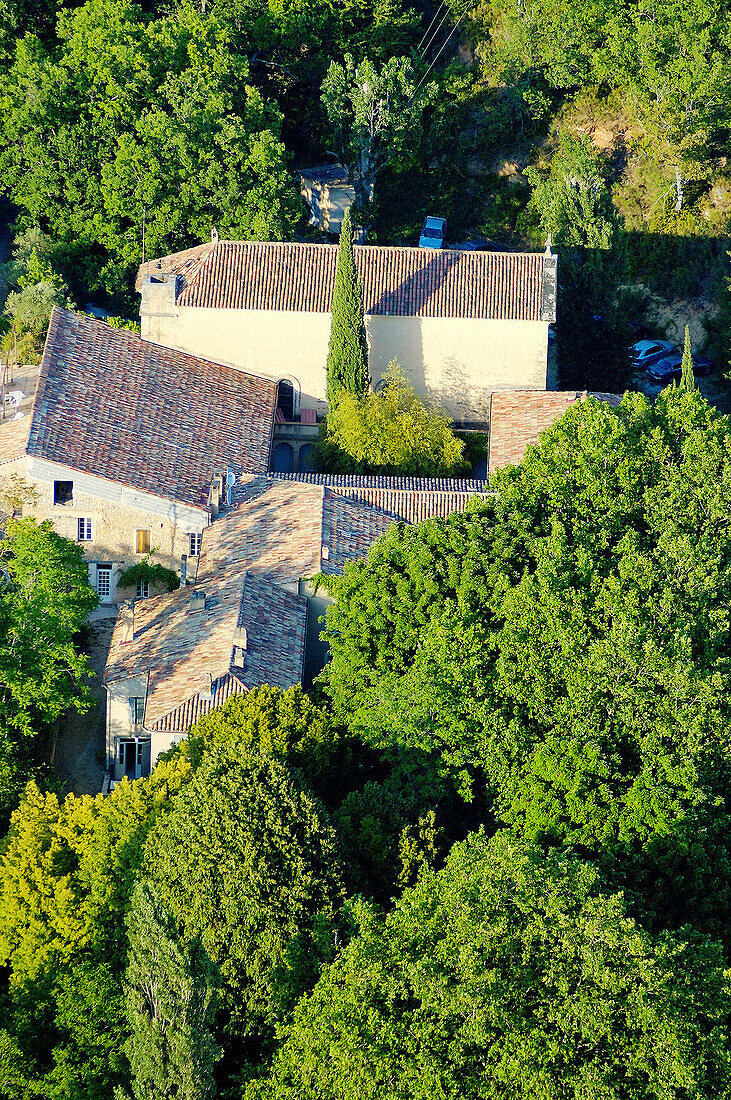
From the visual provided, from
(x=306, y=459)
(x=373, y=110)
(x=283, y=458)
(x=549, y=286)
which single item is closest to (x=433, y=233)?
(x=373, y=110)

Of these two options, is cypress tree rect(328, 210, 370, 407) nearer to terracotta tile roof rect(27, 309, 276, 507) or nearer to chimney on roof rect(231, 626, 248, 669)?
terracotta tile roof rect(27, 309, 276, 507)

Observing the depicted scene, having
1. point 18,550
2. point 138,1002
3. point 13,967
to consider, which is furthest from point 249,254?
point 138,1002

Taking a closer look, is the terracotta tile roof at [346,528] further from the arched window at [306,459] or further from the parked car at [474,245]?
the parked car at [474,245]

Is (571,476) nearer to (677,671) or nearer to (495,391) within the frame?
(677,671)

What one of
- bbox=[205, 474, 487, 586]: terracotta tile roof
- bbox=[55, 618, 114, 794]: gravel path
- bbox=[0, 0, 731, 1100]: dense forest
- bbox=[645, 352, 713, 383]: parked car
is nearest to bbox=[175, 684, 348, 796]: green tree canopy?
bbox=[0, 0, 731, 1100]: dense forest

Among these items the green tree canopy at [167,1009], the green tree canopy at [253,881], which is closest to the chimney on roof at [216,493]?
the green tree canopy at [253,881]

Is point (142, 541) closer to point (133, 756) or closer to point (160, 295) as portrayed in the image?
point (133, 756)
